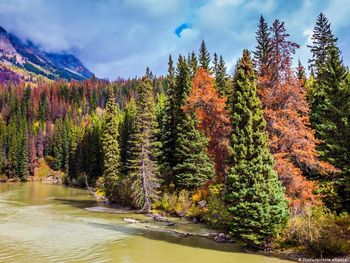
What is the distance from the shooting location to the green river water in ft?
85.8

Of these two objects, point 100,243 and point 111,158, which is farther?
point 111,158

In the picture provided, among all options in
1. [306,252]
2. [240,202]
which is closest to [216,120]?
[240,202]

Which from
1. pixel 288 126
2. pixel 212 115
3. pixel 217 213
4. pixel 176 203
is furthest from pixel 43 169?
pixel 288 126

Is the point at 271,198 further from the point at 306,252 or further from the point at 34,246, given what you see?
the point at 34,246

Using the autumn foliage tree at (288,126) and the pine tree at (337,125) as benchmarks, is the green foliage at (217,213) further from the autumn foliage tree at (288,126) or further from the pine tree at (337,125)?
the pine tree at (337,125)

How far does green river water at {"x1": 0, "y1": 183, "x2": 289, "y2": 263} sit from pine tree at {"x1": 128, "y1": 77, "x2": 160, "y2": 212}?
15.9 ft

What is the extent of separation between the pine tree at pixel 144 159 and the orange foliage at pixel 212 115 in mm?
6936

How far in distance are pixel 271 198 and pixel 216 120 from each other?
17.3m

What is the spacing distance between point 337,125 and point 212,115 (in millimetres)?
14471

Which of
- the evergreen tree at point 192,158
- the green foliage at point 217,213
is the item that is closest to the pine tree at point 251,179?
the green foliage at point 217,213

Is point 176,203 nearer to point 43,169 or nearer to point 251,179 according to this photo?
point 251,179

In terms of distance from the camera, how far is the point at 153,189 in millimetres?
49125

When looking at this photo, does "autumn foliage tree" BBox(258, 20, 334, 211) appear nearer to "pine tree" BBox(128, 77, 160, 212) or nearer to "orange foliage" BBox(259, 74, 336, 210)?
"orange foliage" BBox(259, 74, 336, 210)

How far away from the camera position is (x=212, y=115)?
43531 mm
